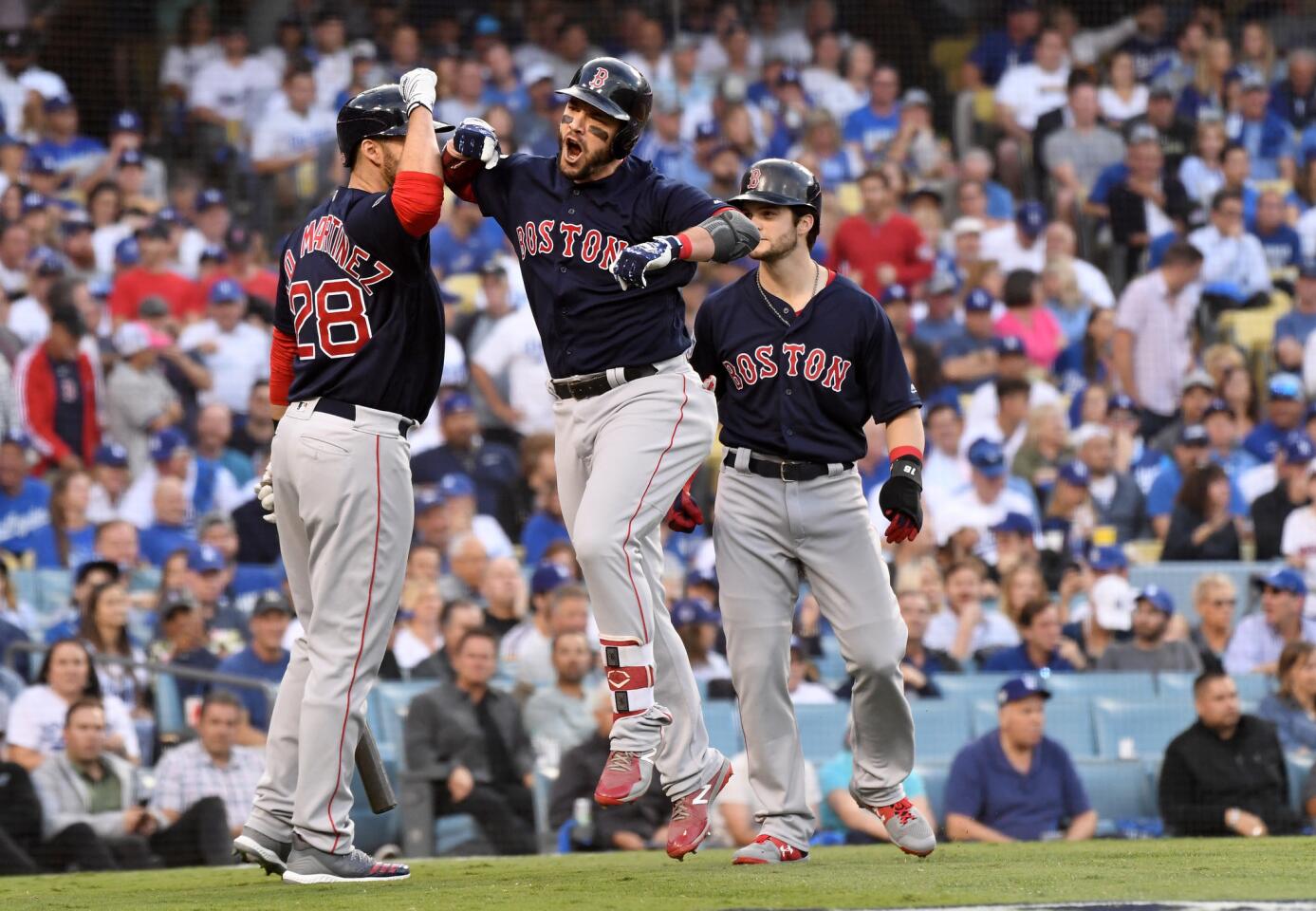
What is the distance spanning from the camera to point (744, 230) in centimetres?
559

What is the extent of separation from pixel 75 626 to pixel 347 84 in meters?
6.25

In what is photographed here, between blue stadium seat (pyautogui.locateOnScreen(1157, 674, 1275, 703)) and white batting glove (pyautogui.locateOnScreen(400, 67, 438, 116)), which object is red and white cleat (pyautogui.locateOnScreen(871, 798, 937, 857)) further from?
blue stadium seat (pyautogui.locateOnScreen(1157, 674, 1275, 703))

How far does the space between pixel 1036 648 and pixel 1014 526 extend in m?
1.18

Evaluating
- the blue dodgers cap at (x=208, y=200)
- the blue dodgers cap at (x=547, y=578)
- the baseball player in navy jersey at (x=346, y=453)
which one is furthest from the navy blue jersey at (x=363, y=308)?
the blue dodgers cap at (x=208, y=200)

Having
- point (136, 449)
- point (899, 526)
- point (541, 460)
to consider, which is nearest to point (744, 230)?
point (899, 526)

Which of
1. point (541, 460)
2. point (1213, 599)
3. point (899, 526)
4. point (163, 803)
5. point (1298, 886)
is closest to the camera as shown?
point (1298, 886)

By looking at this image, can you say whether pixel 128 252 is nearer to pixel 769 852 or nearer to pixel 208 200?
pixel 208 200

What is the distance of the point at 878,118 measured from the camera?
51.1 ft

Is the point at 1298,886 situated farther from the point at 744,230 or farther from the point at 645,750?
the point at 744,230

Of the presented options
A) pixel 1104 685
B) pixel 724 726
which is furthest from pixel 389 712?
pixel 1104 685

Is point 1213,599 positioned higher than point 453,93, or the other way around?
point 453,93

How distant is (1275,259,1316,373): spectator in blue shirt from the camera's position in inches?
507

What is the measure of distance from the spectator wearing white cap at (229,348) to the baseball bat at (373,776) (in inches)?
231

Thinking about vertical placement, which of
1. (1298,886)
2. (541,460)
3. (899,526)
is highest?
(541,460)
